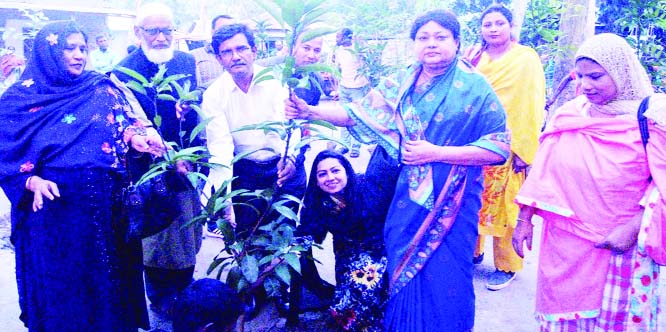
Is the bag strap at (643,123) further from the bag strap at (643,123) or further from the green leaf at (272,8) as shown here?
the green leaf at (272,8)

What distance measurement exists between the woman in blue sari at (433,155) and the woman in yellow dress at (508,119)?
1.15 meters

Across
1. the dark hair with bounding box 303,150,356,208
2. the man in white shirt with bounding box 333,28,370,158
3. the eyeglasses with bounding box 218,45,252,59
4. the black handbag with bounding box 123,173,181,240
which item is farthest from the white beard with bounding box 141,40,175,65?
the man in white shirt with bounding box 333,28,370,158

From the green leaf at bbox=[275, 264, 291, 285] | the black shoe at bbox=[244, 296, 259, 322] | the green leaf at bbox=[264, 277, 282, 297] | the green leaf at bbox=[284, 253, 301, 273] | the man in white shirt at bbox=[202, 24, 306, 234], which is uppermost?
the man in white shirt at bbox=[202, 24, 306, 234]

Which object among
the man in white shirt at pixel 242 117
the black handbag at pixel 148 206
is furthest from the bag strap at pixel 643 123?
the black handbag at pixel 148 206

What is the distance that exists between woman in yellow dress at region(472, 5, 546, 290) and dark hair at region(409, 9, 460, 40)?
131 centimetres

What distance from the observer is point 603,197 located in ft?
6.97


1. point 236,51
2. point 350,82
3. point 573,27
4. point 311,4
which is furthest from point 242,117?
point 350,82

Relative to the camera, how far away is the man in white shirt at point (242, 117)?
9.15 feet

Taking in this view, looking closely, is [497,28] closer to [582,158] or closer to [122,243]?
[582,158]

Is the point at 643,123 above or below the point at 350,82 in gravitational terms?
below

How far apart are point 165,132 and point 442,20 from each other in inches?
71.6

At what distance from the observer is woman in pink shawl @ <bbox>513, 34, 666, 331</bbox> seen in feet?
6.72

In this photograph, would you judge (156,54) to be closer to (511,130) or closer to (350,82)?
(511,130)

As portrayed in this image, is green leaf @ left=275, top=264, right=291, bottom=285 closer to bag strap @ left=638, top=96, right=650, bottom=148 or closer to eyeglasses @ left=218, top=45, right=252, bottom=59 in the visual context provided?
eyeglasses @ left=218, top=45, right=252, bottom=59
